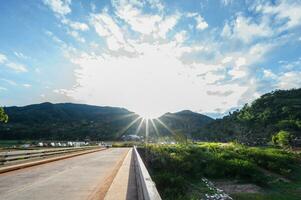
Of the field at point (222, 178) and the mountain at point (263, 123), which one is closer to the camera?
the field at point (222, 178)

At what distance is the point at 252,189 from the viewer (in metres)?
24.0

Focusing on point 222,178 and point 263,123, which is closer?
point 222,178

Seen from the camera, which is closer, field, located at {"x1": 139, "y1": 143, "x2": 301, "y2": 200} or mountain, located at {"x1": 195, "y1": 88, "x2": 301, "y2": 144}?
field, located at {"x1": 139, "y1": 143, "x2": 301, "y2": 200}

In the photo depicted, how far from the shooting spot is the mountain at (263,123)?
372 feet

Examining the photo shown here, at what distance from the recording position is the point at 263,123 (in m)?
130

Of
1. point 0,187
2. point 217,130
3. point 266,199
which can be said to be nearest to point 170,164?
point 266,199

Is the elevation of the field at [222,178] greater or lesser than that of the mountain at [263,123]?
lesser

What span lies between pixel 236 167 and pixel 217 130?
4775 inches

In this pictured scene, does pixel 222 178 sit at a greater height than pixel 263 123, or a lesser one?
lesser

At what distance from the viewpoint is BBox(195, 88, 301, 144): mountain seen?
113m

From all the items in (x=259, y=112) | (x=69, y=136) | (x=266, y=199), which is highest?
(x=259, y=112)

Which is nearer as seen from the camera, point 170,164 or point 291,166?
point 170,164

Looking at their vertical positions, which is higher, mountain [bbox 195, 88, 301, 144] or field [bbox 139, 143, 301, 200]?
mountain [bbox 195, 88, 301, 144]

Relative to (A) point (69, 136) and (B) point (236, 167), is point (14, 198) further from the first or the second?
(A) point (69, 136)
